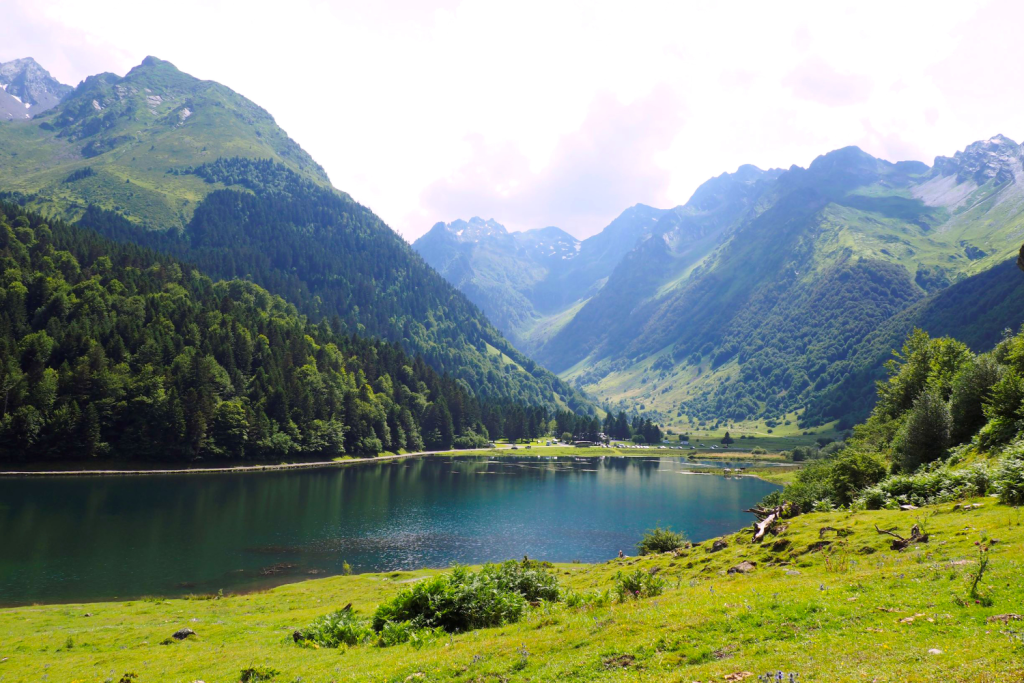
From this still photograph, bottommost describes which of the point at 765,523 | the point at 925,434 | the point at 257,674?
the point at 257,674

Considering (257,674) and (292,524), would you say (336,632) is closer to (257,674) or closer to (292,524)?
(257,674)

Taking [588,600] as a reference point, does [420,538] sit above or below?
below

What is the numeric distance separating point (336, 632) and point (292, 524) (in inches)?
2387

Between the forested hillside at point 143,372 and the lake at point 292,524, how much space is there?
586 inches

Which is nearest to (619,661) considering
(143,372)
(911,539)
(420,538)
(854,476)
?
(911,539)

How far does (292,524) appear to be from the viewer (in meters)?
77.6

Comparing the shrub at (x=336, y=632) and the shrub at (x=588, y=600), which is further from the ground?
the shrub at (x=588, y=600)

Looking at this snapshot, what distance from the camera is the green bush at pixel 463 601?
72.7 feet

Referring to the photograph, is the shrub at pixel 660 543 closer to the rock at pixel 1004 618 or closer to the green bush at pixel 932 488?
the green bush at pixel 932 488

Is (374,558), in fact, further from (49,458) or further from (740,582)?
(49,458)

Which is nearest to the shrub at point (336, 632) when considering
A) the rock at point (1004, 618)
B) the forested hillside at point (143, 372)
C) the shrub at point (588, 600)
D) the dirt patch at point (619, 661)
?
the shrub at point (588, 600)

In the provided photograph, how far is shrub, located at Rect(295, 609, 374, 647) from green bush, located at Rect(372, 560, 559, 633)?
70cm

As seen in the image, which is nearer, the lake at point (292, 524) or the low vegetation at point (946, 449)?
the low vegetation at point (946, 449)

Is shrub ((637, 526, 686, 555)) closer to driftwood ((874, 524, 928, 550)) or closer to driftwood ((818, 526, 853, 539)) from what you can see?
driftwood ((818, 526, 853, 539))
